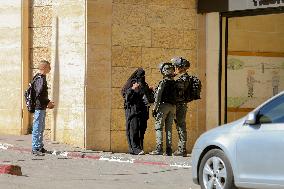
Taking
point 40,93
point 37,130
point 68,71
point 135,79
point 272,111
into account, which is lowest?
point 37,130

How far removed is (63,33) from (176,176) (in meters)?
5.75

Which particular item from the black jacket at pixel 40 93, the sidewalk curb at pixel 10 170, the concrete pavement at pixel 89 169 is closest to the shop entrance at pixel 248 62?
the concrete pavement at pixel 89 169

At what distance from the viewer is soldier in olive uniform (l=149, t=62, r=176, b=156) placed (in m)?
15.1

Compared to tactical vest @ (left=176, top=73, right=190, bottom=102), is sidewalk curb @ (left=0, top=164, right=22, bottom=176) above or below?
below

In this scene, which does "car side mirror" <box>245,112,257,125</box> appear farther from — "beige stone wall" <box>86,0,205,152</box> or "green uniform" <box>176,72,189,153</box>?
"beige stone wall" <box>86,0,205,152</box>

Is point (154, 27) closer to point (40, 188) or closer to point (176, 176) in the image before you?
point (176, 176)

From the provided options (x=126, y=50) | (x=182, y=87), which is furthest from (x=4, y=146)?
(x=182, y=87)

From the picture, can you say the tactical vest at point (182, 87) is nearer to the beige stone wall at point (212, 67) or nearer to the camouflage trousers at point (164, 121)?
the camouflage trousers at point (164, 121)

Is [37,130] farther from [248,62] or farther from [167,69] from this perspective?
[248,62]

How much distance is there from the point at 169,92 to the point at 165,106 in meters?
0.30

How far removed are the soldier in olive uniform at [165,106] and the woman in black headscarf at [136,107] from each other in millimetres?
310

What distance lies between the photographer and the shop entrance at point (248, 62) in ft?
57.7

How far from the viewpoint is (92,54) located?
1591cm

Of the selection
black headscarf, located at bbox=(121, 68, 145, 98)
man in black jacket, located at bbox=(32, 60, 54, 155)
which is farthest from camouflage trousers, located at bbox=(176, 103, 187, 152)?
man in black jacket, located at bbox=(32, 60, 54, 155)
